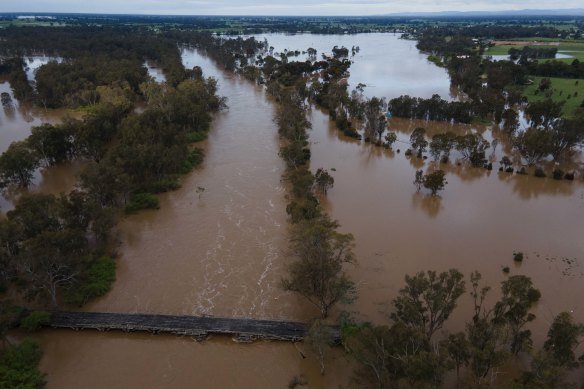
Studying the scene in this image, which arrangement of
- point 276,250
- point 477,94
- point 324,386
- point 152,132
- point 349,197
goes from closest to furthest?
point 324,386 < point 276,250 < point 349,197 < point 152,132 < point 477,94

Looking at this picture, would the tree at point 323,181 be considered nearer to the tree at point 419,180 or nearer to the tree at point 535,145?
the tree at point 419,180

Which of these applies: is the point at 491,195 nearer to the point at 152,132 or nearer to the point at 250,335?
the point at 250,335

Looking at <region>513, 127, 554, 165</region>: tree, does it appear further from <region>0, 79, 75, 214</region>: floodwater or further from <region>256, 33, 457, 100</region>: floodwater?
<region>0, 79, 75, 214</region>: floodwater

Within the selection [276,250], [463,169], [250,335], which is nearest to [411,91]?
[463,169]

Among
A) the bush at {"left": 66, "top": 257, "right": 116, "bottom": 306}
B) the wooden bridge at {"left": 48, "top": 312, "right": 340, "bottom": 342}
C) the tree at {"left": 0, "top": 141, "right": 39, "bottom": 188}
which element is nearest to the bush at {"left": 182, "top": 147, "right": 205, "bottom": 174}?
the tree at {"left": 0, "top": 141, "right": 39, "bottom": 188}

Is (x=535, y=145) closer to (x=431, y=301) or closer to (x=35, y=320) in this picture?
(x=431, y=301)
